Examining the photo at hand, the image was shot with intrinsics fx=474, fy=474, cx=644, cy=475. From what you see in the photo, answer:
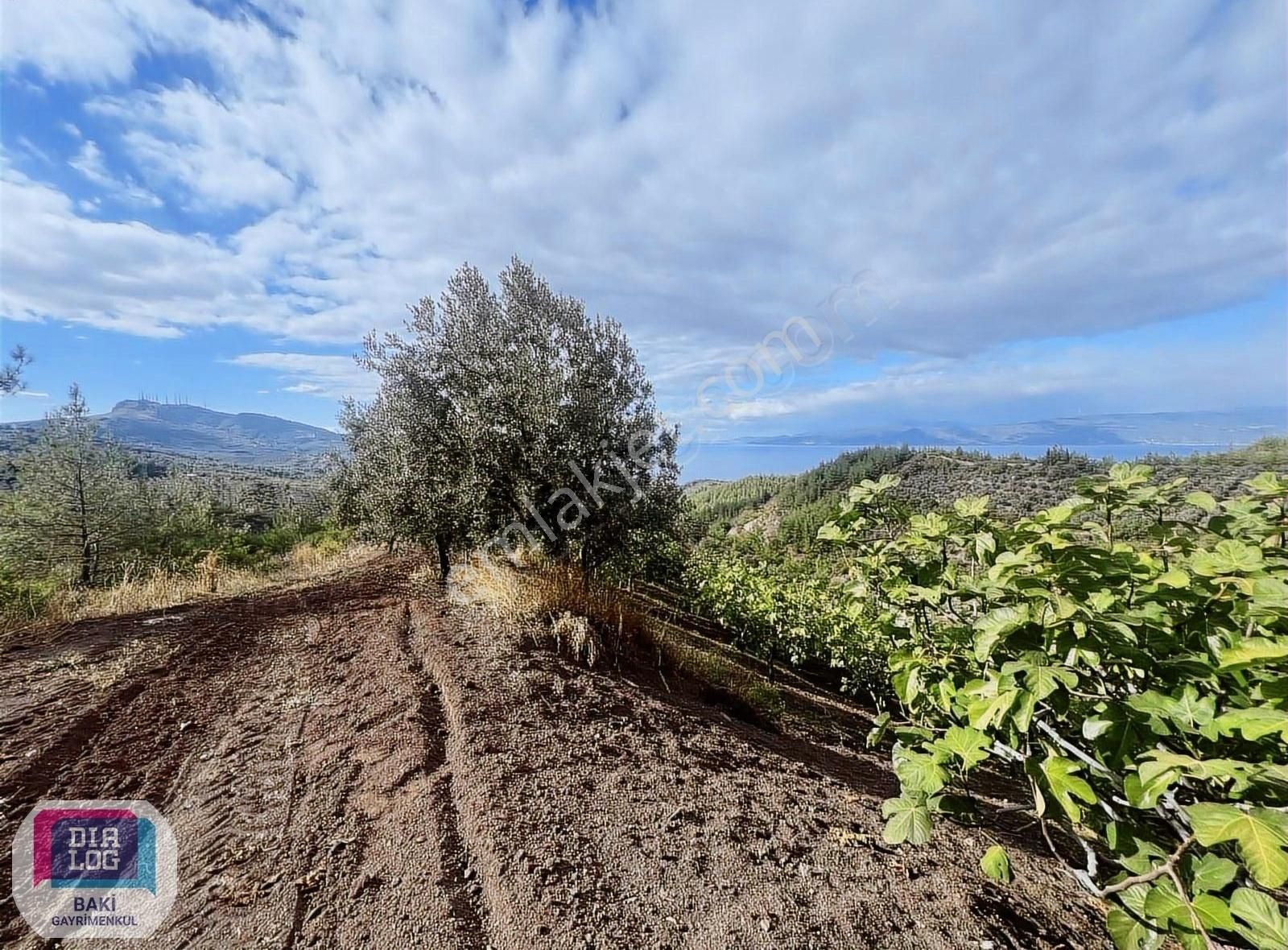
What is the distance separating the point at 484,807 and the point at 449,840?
0.89 ft

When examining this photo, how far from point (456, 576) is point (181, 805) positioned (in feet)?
19.2

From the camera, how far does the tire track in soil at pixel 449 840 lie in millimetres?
2303

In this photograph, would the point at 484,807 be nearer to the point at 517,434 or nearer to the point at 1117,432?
the point at 517,434

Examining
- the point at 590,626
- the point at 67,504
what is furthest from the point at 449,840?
the point at 67,504

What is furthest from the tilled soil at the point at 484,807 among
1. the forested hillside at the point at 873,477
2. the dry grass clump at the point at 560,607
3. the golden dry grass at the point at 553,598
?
the forested hillside at the point at 873,477

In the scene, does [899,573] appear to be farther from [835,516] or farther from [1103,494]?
[1103,494]

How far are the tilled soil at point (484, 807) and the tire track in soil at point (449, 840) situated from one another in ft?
0.05

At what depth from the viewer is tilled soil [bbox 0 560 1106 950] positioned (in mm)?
2324

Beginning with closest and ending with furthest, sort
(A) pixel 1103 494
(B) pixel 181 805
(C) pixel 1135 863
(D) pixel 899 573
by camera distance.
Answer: (C) pixel 1135 863 → (A) pixel 1103 494 → (D) pixel 899 573 → (B) pixel 181 805

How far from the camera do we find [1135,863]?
4.57 ft

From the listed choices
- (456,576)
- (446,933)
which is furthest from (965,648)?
(456,576)

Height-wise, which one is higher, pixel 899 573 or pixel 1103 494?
pixel 1103 494

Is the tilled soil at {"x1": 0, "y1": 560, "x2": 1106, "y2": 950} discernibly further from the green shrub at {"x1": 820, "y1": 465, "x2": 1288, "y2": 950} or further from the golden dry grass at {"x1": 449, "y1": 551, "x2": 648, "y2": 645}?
the green shrub at {"x1": 820, "y1": 465, "x2": 1288, "y2": 950}

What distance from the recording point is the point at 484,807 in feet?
9.98
